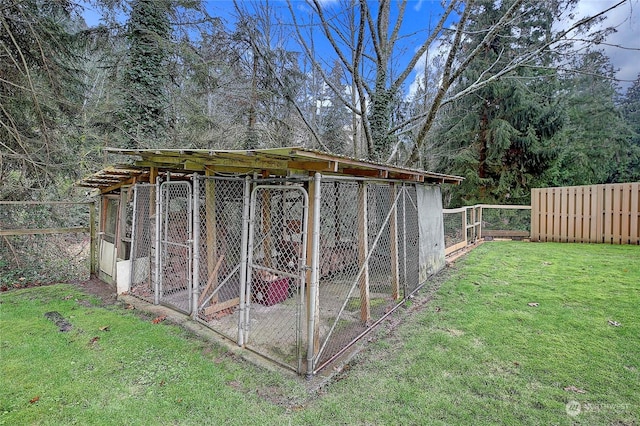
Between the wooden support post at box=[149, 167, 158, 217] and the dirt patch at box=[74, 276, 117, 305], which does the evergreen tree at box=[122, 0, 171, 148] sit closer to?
the wooden support post at box=[149, 167, 158, 217]

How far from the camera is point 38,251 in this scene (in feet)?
20.1

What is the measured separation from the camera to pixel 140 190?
16.9 feet

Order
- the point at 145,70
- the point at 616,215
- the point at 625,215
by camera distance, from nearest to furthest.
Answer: the point at 145,70, the point at 625,215, the point at 616,215

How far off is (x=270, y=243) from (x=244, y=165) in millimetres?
1975

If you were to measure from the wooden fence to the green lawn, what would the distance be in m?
5.94

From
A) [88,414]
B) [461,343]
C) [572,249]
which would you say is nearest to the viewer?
[88,414]

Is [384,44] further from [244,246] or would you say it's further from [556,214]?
[556,214]

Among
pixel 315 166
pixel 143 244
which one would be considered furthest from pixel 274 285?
pixel 315 166

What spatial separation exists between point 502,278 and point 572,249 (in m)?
4.41

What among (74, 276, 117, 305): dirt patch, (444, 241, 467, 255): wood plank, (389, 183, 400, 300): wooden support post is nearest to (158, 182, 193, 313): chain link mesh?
(74, 276, 117, 305): dirt patch

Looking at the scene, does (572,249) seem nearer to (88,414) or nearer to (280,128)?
(280,128)

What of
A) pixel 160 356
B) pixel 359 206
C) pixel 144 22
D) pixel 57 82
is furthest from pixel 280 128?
pixel 160 356

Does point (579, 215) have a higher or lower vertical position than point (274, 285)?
higher

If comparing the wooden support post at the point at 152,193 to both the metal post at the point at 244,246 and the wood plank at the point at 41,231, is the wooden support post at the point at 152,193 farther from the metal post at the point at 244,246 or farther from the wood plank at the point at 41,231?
the wood plank at the point at 41,231
